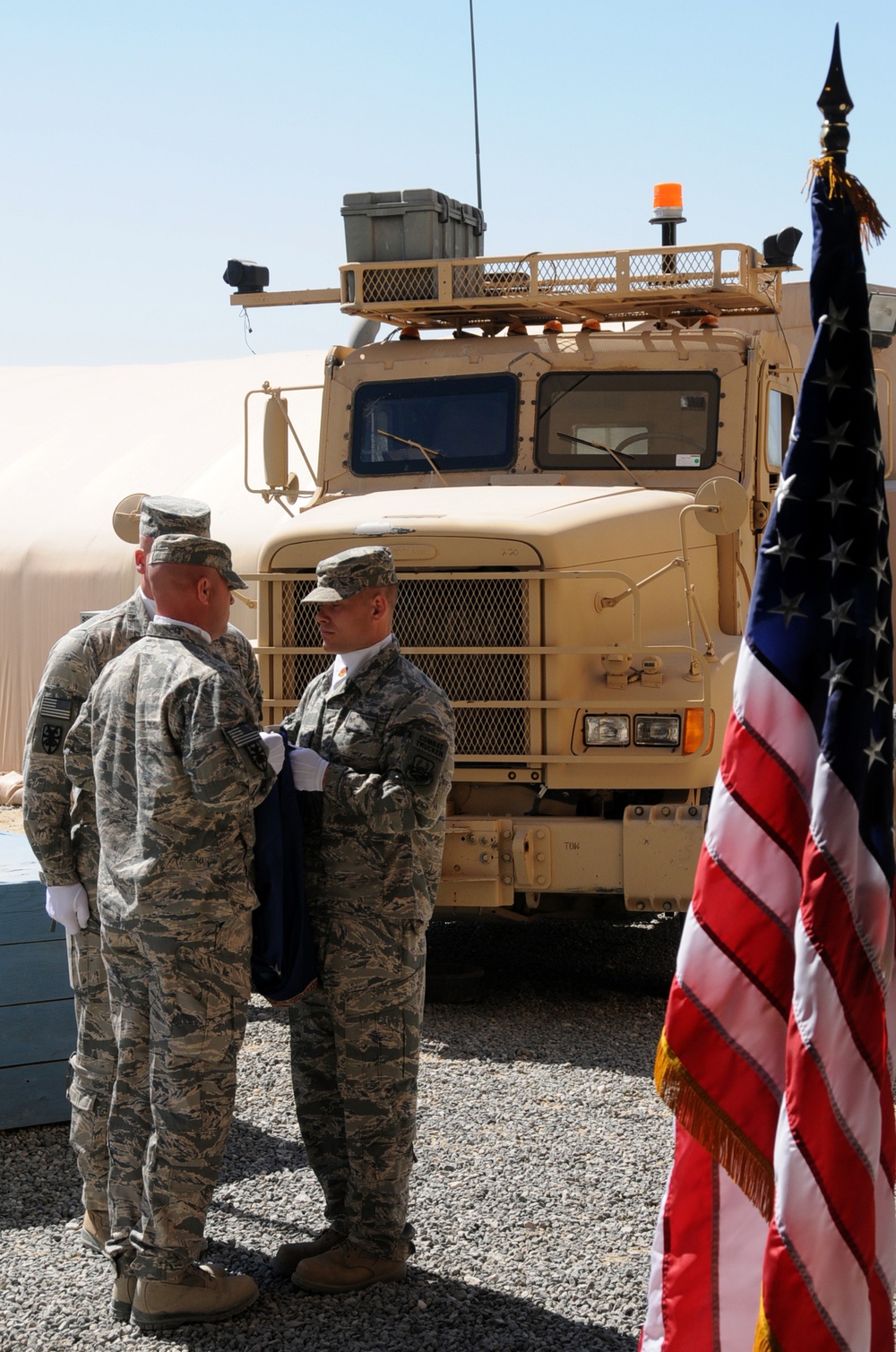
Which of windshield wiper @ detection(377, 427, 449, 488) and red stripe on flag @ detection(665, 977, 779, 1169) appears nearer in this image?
red stripe on flag @ detection(665, 977, 779, 1169)

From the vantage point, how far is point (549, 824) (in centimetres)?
610

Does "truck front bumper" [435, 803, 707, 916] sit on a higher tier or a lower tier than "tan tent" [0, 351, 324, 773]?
lower

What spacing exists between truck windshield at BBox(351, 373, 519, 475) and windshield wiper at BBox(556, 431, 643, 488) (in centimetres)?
26

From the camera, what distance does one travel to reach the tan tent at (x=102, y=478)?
14.6m

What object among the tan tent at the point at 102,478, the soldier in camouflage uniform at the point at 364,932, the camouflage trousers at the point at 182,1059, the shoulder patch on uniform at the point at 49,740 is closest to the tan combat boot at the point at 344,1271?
the soldier in camouflage uniform at the point at 364,932

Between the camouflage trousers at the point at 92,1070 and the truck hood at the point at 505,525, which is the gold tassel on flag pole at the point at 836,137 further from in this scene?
the truck hood at the point at 505,525

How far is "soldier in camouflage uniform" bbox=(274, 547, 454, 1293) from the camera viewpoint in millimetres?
3781

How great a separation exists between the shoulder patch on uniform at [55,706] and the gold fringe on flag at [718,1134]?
2274 mm

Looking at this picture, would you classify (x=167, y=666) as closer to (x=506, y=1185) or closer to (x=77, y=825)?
(x=77, y=825)

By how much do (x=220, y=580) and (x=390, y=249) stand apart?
4288 millimetres

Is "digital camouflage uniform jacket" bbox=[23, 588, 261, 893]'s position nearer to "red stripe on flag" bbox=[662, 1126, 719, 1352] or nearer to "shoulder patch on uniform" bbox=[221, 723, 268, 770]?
"shoulder patch on uniform" bbox=[221, 723, 268, 770]

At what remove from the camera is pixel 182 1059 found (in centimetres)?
352

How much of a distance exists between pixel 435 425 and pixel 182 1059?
456 cm

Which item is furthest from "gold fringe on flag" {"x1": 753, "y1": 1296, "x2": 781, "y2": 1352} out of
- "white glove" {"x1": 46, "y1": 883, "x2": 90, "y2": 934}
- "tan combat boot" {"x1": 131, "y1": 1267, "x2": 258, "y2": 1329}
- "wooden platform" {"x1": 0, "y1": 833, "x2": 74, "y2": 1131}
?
"wooden platform" {"x1": 0, "y1": 833, "x2": 74, "y2": 1131}
